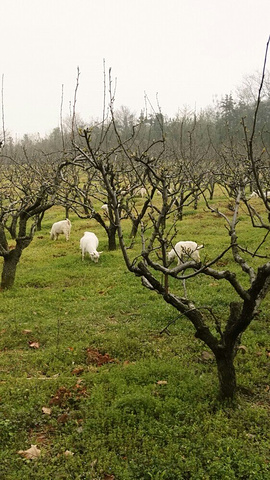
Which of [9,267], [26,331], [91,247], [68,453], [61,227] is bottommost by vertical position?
[68,453]

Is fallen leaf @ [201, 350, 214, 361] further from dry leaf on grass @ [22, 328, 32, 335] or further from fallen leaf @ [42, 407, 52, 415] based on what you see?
dry leaf on grass @ [22, 328, 32, 335]

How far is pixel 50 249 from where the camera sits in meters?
17.2

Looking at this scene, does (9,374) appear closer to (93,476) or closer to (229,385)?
(93,476)

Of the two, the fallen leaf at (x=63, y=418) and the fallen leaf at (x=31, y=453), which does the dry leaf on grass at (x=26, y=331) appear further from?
the fallen leaf at (x=31, y=453)

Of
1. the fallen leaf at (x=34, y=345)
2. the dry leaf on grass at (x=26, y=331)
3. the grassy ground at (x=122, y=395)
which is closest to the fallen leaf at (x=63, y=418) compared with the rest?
the grassy ground at (x=122, y=395)

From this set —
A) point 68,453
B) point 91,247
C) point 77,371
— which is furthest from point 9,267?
point 68,453

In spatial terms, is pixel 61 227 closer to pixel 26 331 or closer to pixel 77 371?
pixel 26 331

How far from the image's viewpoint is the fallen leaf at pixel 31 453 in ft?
14.7

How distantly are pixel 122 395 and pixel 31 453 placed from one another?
5.13 feet

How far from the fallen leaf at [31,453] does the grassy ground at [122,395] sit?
5 centimetres

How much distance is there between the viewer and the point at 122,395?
561 centimetres

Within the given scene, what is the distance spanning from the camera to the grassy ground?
434 cm

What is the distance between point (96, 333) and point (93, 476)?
388 cm

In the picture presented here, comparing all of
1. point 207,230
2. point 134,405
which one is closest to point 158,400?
point 134,405
